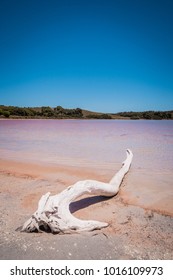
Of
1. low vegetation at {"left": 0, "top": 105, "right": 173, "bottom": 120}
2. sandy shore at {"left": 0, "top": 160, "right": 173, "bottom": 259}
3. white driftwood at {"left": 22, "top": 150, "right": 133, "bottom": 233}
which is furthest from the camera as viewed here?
low vegetation at {"left": 0, "top": 105, "right": 173, "bottom": 120}

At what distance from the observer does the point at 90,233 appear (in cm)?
359

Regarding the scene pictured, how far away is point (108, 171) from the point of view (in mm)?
7793

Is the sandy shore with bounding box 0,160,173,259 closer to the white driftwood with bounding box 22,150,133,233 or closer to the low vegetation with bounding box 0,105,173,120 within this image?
the white driftwood with bounding box 22,150,133,233

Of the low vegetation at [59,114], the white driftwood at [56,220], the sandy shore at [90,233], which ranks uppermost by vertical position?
the low vegetation at [59,114]

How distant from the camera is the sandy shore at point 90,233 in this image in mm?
3148

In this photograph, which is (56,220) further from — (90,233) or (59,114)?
(59,114)

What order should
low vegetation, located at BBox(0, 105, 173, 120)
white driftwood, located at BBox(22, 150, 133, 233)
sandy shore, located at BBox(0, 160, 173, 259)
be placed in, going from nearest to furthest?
sandy shore, located at BBox(0, 160, 173, 259) < white driftwood, located at BBox(22, 150, 133, 233) < low vegetation, located at BBox(0, 105, 173, 120)

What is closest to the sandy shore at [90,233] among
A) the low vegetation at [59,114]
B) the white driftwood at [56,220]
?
the white driftwood at [56,220]

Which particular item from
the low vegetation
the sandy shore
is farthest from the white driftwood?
the low vegetation

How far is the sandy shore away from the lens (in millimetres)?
3148

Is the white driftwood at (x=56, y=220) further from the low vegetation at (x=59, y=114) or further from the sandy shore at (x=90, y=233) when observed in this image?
the low vegetation at (x=59, y=114)
